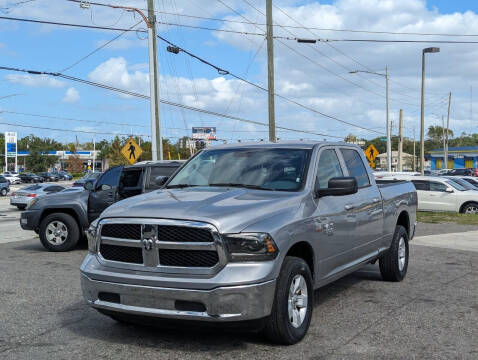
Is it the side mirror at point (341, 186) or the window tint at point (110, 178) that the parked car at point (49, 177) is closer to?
the window tint at point (110, 178)

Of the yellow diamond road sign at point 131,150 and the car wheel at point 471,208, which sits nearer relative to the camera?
the car wheel at point 471,208

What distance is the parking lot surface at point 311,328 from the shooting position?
504cm

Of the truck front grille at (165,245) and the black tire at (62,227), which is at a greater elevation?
the truck front grille at (165,245)

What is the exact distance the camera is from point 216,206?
5.05m

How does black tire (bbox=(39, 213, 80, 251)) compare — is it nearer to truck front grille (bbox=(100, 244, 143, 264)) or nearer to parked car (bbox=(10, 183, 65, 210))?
truck front grille (bbox=(100, 244, 143, 264))

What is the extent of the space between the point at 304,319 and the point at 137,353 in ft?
4.94

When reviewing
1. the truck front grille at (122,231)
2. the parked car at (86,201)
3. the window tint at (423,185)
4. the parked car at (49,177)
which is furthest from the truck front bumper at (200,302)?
the parked car at (49,177)

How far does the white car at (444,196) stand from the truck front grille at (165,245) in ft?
59.6

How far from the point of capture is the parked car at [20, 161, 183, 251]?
442 inches

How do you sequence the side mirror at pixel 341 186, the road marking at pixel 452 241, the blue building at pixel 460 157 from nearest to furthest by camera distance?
the side mirror at pixel 341 186
the road marking at pixel 452 241
the blue building at pixel 460 157

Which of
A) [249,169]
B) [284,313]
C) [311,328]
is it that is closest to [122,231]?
[284,313]

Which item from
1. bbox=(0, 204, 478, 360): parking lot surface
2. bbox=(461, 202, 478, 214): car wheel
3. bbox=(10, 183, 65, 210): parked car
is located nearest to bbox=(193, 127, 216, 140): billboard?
bbox=(10, 183, 65, 210): parked car

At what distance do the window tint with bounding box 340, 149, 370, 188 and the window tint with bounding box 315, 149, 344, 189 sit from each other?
0.32 meters

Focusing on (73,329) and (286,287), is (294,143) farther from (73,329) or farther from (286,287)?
(73,329)
